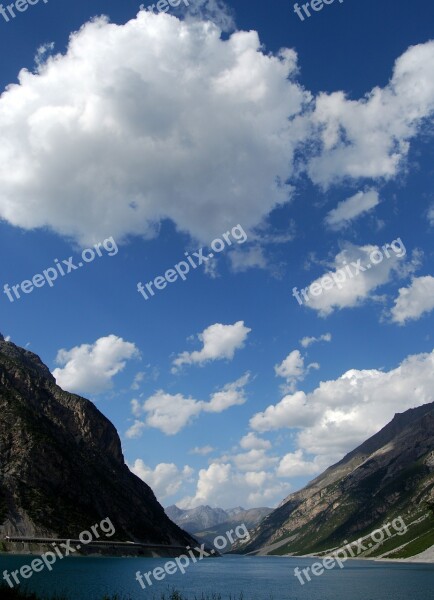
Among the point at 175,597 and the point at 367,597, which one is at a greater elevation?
the point at 175,597

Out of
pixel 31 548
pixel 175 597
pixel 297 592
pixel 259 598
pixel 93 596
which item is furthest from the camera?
pixel 31 548

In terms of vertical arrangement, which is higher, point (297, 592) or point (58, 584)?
point (58, 584)

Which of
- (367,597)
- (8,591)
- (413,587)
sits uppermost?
(8,591)

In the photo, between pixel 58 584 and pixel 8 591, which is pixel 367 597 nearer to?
pixel 58 584

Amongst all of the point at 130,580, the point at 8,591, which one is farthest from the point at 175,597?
the point at 130,580

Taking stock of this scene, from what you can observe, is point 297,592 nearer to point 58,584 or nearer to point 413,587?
point 413,587

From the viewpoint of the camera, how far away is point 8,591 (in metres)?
49.5

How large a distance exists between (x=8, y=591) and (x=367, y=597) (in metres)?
74.0

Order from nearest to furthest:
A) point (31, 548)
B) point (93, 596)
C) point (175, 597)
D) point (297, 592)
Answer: point (175, 597), point (93, 596), point (297, 592), point (31, 548)

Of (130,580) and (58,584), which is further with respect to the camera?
(130,580)

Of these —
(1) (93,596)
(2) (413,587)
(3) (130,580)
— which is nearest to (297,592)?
(2) (413,587)

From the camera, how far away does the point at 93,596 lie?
80438 millimetres

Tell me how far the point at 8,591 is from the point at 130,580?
253 feet

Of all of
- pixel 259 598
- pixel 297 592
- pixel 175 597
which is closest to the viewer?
pixel 175 597
